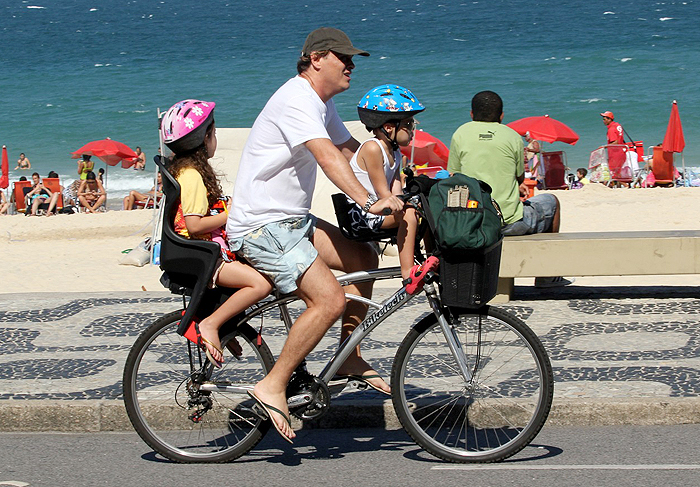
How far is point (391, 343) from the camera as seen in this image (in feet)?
23.0

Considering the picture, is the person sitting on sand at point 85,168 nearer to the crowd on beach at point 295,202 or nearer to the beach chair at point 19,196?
the beach chair at point 19,196

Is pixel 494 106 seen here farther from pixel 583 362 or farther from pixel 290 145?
pixel 290 145

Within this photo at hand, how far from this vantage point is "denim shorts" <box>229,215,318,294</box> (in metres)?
4.55

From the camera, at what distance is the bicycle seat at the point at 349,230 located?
15.5 ft

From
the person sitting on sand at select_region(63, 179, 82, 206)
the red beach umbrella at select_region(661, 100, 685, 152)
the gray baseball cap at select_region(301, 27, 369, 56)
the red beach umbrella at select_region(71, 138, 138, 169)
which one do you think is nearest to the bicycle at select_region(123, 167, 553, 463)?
the gray baseball cap at select_region(301, 27, 369, 56)

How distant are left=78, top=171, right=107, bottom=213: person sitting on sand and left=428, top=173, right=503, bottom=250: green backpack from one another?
61.4 feet

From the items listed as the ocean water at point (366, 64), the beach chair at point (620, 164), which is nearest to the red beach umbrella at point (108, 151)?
the ocean water at point (366, 64)

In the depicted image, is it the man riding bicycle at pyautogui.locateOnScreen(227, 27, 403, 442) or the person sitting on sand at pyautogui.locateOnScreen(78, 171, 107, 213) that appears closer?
the man riding bicycle at pyautogui.locateOnScreen(227, 27, 403, 442)

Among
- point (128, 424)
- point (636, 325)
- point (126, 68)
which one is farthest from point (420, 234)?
point (126, 68)

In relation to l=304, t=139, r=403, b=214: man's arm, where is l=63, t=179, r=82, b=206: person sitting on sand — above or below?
below

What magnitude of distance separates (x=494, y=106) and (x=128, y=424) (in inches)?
179

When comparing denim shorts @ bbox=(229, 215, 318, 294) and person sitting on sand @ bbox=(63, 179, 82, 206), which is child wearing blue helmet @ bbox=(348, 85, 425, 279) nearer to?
denim shorts @ bbox=(229, 215, 318, 294)

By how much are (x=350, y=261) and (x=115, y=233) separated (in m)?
13.1

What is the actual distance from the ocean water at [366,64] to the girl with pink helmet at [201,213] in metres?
25.9
